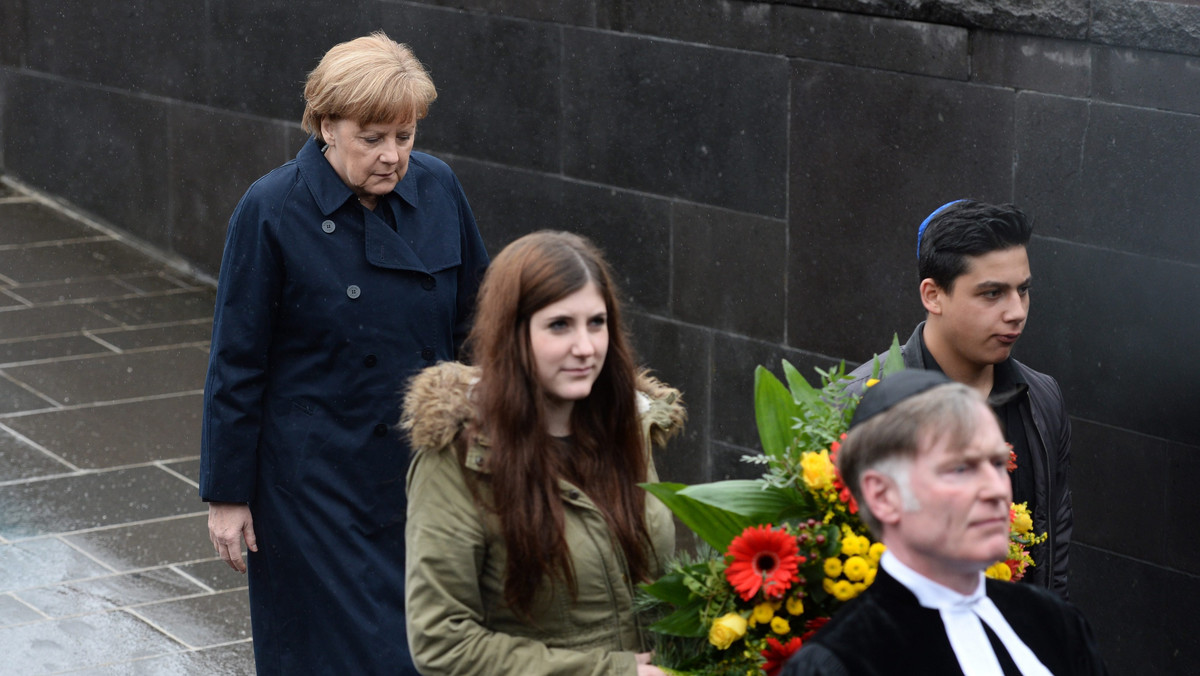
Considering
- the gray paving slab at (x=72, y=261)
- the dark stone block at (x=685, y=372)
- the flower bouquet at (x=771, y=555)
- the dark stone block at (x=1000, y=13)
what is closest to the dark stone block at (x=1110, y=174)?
the dark stone block at (x=1000, y=13)

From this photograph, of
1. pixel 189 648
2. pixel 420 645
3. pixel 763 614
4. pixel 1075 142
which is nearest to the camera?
pixel 763 614

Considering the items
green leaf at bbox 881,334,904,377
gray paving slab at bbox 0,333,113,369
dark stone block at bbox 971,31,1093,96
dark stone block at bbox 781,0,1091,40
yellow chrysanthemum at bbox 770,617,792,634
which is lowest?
gray paving slab at bbox 0,333,113,369

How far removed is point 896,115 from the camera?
6156 mm

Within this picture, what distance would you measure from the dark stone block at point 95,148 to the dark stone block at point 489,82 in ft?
8.50

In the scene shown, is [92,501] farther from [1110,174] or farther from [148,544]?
[1110,174]

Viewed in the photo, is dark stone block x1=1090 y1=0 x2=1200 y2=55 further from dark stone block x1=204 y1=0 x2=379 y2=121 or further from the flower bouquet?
dark stone block x1=204 y1=0 x2=379 y2=121

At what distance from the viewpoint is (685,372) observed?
726 cm

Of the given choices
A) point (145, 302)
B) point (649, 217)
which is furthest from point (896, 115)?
point (145, 302)

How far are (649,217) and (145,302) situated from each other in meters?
3.87

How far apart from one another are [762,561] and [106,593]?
418 cm

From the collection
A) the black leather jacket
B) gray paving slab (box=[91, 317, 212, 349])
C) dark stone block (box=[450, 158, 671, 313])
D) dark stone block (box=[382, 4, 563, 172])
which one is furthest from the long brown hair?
gray paving slab (box=[91, 317, 212, 349])

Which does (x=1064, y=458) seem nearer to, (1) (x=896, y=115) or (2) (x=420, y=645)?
(2) (x=420, y=645)

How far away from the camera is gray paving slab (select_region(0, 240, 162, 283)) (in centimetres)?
1006

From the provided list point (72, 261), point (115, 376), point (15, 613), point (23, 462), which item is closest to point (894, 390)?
point (15, 613)
